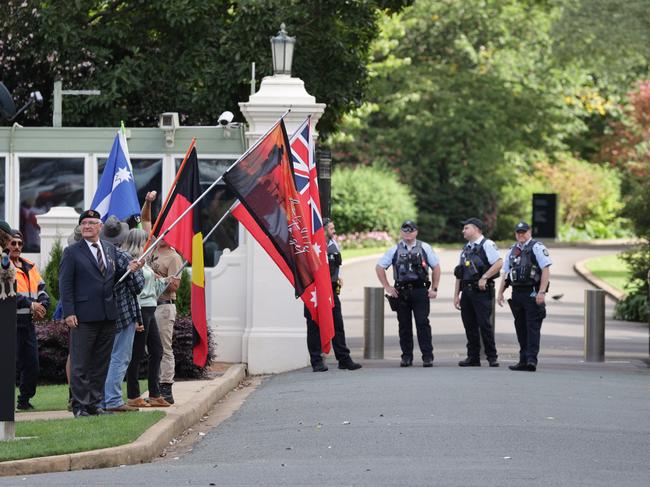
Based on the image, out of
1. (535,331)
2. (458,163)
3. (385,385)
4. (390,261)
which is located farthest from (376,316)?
(458,163)

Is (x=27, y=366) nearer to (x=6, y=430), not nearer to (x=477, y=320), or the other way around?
(x=6, y=430)

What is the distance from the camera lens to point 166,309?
14.8 m

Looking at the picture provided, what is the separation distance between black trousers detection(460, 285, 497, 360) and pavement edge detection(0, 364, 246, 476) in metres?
5.04

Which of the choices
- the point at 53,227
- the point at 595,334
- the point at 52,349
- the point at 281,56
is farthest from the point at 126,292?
the point at 595,334

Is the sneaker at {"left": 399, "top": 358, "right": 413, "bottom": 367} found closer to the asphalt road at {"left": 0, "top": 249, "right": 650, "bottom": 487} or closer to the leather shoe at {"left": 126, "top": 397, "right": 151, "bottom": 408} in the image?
the asphalt road at {"left": 0, "top": 249, "right": 650, "bottom": 487}

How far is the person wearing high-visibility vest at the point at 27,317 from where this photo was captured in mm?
14602

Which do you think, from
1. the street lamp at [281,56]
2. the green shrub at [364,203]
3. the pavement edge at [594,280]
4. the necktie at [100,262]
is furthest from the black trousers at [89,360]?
the green shrub at [364,203]

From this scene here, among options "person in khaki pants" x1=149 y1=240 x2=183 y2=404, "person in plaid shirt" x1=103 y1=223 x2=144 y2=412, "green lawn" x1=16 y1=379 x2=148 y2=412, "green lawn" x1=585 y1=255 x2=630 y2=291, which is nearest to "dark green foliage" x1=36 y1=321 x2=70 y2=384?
"green lawn" x1=16 y1=379 x2=148 y2=412

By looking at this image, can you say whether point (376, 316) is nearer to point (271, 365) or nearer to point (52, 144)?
point (271, 365)

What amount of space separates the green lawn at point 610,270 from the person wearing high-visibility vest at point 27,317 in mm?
25229

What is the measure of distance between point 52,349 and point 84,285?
4.43 m

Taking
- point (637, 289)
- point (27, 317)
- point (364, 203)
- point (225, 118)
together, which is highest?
point (225, 118)

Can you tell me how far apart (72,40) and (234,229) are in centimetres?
776

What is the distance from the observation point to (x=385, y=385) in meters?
16.3
